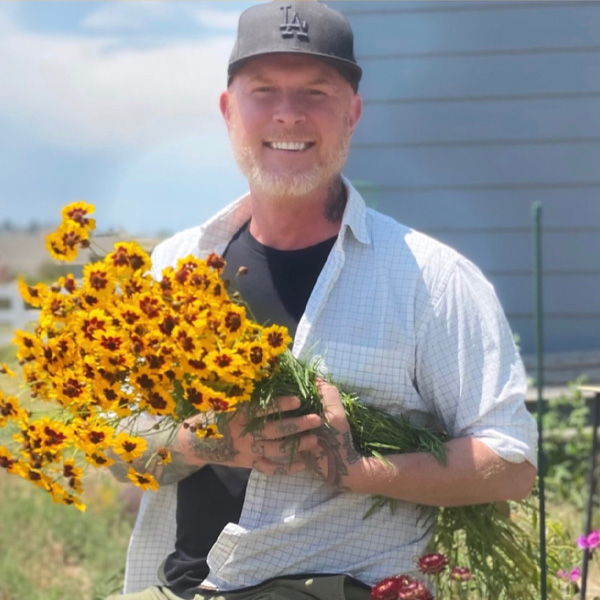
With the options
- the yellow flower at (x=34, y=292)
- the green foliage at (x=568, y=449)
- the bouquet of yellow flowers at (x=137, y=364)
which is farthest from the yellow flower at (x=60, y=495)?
the green foliage at (x=568, y=449)

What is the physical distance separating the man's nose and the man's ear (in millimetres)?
244

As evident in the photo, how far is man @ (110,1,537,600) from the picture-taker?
8.32 feet

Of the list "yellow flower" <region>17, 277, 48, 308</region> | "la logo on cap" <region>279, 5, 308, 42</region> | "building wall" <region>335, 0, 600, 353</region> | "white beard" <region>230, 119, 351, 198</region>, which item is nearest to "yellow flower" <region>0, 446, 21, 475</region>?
"yellow flower" <region>17, 277, 48, 308</region>

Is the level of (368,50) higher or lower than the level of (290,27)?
higher

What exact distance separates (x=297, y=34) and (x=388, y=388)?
849 mm

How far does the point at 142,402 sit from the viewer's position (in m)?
2.31

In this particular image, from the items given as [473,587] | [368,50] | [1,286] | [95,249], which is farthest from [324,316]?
[1,286]

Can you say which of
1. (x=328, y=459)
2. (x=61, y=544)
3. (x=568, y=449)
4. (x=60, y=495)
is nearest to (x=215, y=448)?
(x=328, y=459)

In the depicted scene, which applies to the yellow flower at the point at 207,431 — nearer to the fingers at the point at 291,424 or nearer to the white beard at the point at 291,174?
the fingers at the point at 291,424

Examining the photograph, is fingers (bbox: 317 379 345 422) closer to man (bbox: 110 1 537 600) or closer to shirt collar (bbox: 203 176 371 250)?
man (bbox: 110 1 537 600)

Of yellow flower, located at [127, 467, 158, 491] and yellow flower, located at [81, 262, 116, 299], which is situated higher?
yellow flower, located at [81, 262, 116, 299]

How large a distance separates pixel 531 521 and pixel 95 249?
1.31 m

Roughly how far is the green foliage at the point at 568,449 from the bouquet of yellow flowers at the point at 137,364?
2686 millimetres

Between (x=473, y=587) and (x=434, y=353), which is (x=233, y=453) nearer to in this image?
(x=434, y=353)
